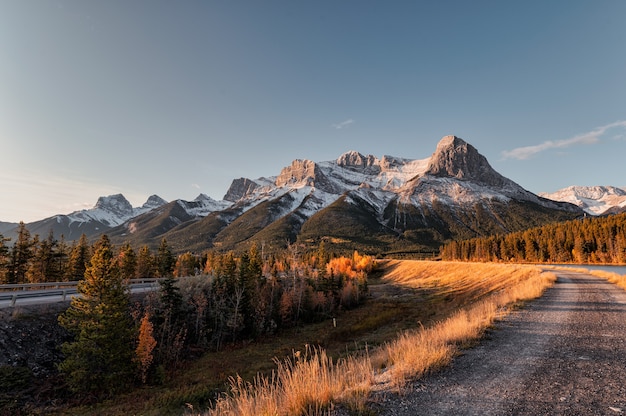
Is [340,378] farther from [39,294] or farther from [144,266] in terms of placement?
[144,266]

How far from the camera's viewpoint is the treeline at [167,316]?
22.3m

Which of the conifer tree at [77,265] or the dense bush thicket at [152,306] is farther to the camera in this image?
the conifer tree at [77,265]

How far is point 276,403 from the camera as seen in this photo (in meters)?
5.35

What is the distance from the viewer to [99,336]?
2194cm

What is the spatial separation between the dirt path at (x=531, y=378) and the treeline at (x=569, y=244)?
10082 cm

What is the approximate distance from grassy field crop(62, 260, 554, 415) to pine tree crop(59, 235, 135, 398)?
6.92 feet

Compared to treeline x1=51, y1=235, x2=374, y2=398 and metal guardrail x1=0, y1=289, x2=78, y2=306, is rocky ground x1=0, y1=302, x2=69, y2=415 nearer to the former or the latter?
treeline x1=51, y1=235, x2=374, y2=398

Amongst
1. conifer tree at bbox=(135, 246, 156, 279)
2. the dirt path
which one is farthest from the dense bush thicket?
the dirt path

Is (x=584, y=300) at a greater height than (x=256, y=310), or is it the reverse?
(x=584, y=300)

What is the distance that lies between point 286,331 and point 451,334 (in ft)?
146

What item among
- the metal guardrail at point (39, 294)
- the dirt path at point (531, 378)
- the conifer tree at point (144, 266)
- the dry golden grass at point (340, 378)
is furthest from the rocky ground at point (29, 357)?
the conifer tree at point (144, 266)

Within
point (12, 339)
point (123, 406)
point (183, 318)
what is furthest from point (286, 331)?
point (12, 339)

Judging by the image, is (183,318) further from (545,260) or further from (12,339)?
(545,260)

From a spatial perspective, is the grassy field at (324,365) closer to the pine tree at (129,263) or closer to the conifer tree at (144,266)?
the pine tree at (129,263)
